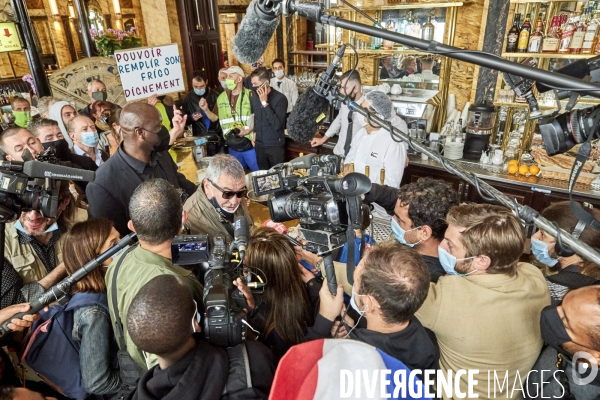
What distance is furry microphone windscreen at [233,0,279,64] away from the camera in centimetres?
113

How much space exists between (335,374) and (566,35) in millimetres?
4442

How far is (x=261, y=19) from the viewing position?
44.1 inches

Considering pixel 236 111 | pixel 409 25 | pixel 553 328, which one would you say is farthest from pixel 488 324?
pixel 409 25

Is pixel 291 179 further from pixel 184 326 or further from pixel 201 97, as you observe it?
pixel 201 97

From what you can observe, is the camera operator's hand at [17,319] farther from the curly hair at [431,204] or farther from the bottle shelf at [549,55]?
the bottle shelf at [549,55]

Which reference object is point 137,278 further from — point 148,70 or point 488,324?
point 148,70

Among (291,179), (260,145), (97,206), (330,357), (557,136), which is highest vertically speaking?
(557,136)

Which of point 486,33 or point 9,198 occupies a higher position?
point 486,33

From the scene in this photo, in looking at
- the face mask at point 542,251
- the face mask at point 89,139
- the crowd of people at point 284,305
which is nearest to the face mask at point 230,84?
the face mask at point 89,139

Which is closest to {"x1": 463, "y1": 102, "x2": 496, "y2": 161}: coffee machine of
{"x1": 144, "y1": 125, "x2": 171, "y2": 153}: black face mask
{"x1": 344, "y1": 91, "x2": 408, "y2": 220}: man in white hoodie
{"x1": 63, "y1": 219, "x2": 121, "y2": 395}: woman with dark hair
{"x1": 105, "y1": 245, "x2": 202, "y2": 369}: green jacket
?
{"x1": 344, "y1": 91, "x2": 408, "y2": 220}: man in white hoodie

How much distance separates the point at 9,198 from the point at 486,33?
5146 mm

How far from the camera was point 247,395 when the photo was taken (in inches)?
48.8

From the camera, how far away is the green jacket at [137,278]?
1644 mm

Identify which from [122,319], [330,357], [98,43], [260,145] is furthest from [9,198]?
[98,43]
